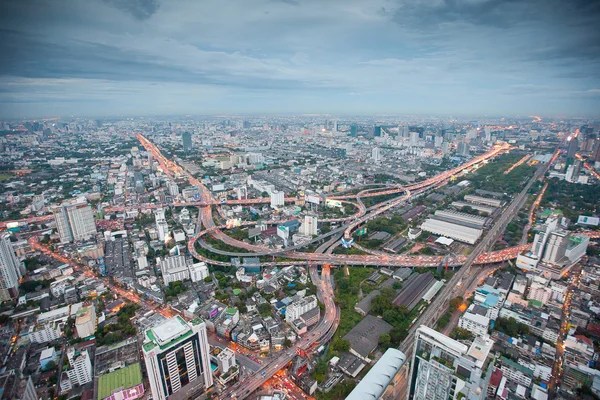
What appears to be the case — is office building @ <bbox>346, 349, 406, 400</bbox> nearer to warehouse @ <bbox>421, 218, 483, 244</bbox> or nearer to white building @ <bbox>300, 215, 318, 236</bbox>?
white building @ <bbox>300, 215, 318, 236</bbox>

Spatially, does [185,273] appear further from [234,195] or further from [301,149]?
[301,149]

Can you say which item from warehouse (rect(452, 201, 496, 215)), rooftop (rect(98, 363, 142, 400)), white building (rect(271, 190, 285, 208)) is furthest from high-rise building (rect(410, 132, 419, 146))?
rooftop (rect(98, 363, 142, 400))

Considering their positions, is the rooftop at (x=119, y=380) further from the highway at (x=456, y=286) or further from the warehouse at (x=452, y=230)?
the warehouse at (x=452, y=230)

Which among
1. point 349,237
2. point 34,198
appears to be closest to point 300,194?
point 349,237

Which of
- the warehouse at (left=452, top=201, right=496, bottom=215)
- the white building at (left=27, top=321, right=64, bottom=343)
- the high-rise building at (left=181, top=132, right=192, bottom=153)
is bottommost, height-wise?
the white building at (left=27, top=321, right=64, bottom=343)

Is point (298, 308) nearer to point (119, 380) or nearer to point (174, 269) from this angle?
point (119, 380)

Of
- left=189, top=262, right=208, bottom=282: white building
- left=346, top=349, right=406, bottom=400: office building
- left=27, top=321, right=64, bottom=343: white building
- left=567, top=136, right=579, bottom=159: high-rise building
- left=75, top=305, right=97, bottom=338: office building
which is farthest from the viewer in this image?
left=567, top=136, right=579, bottom=159: high-rise building
